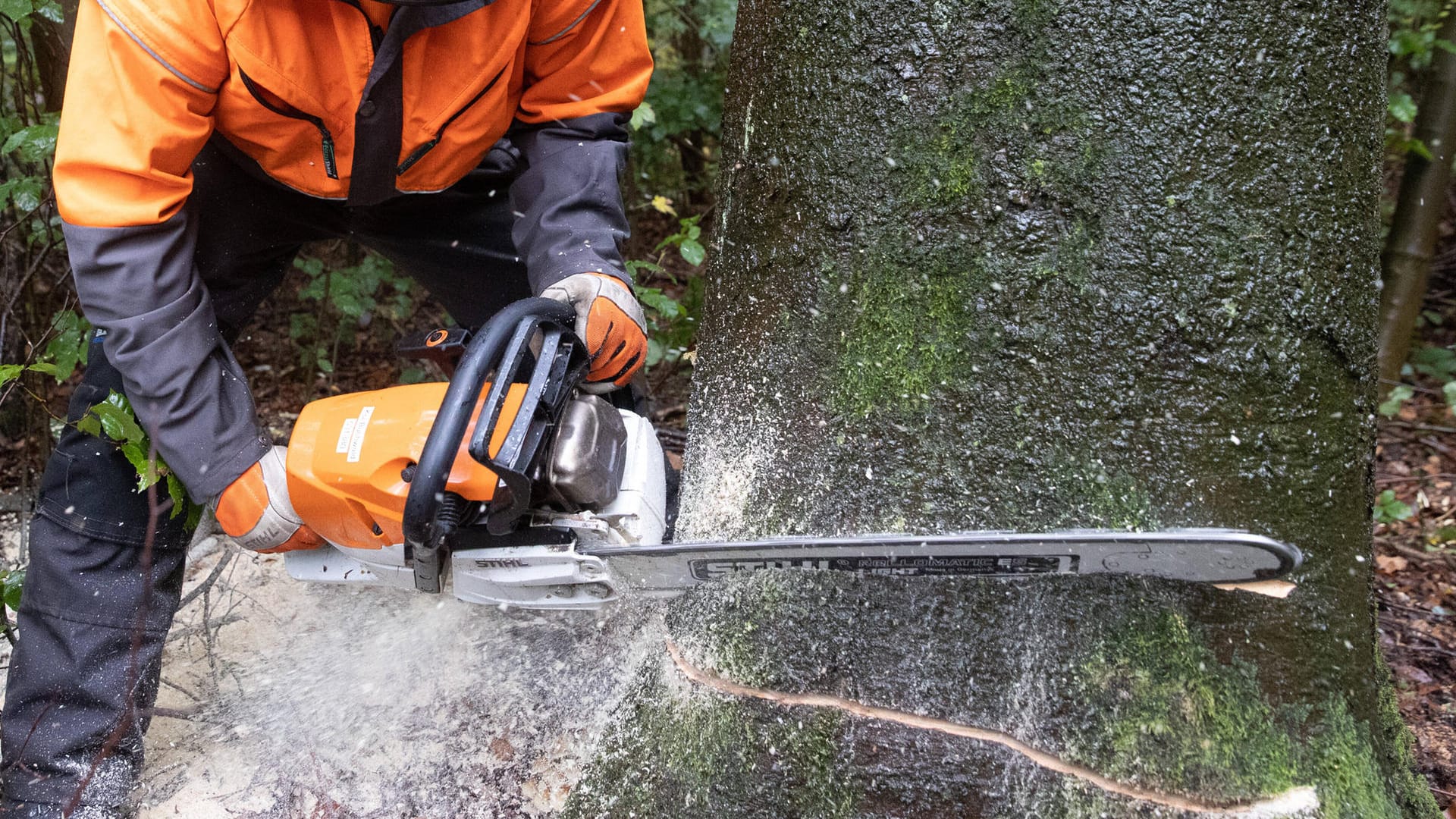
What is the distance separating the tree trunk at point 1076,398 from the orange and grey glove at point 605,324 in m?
0.54

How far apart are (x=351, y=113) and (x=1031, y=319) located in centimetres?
136

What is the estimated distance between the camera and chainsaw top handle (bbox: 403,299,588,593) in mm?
1403

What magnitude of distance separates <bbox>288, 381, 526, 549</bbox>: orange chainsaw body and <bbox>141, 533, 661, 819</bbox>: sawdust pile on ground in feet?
1.34

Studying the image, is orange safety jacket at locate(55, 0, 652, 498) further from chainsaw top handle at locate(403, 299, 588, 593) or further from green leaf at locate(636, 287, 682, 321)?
green leaf at locate(636, 287, 682, 321)

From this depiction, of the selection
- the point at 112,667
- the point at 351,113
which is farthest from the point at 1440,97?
the point at 112,667

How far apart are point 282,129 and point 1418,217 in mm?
4074

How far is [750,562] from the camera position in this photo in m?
1.39

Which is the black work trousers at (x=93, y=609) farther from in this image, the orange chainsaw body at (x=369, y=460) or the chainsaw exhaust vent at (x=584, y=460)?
the chainsaw exhaust vent at (x=584, y=460)

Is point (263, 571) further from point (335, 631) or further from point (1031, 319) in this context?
point (1031, 319)

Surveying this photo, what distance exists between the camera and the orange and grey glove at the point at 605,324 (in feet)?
5.91

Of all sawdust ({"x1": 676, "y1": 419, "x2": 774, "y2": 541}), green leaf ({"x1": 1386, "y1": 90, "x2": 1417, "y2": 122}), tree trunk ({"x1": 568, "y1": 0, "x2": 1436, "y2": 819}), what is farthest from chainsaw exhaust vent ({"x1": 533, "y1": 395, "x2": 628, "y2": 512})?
green leaf ({"x1": 1386, "y1": 90, "x2": 1417, "y2": 122})

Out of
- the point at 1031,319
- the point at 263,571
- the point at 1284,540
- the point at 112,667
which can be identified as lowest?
the point at 263,571

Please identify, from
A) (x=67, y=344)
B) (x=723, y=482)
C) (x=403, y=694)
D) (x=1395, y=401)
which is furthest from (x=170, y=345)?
(x=1395, y=401)

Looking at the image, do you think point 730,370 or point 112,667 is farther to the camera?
point 112,667
